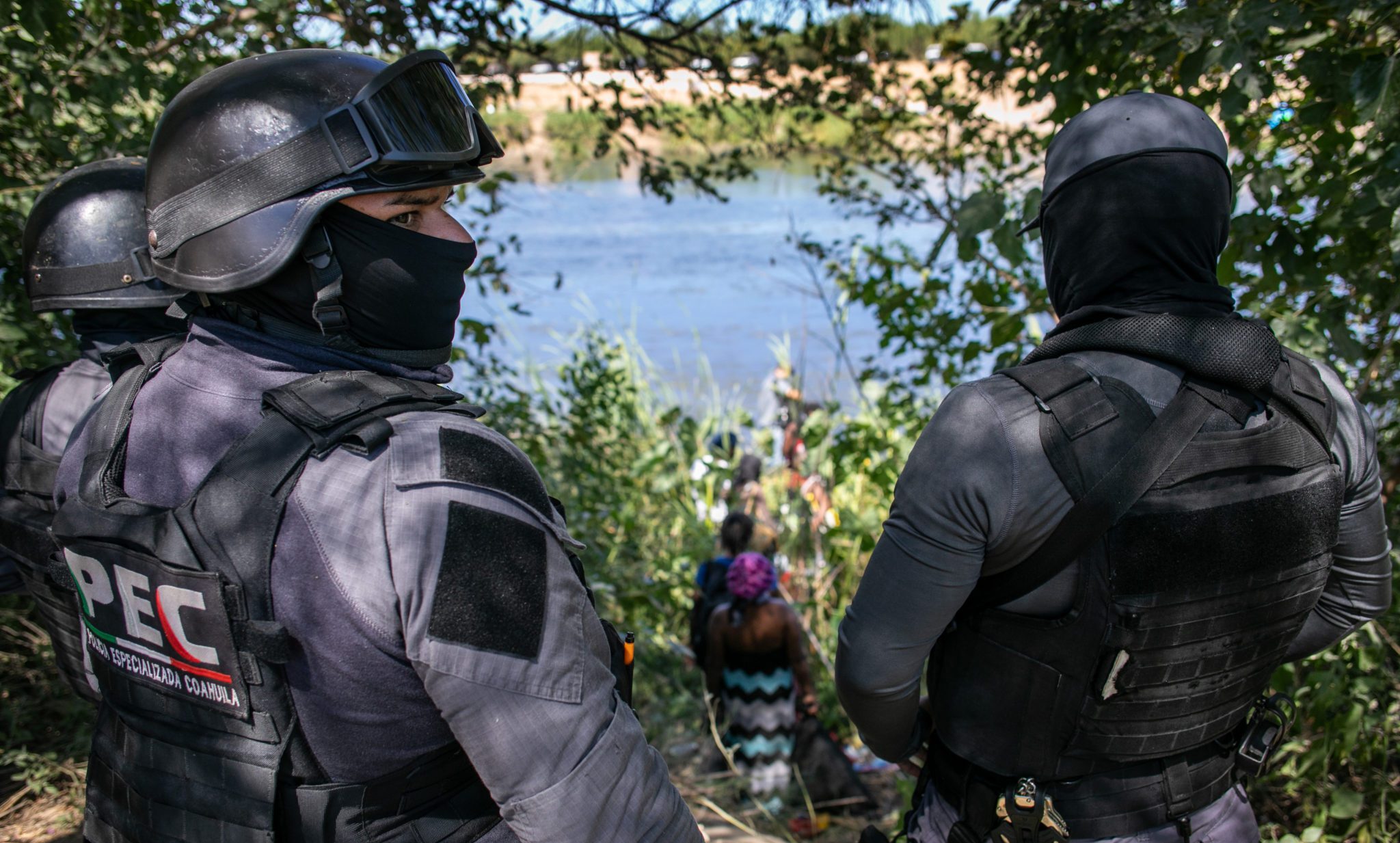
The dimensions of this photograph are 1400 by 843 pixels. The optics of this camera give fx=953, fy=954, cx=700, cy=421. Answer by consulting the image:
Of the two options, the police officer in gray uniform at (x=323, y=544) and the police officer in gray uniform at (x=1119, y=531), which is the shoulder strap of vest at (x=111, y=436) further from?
the police officer in gray uniform at (x=1119, y=531)

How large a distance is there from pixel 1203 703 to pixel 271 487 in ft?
4.44

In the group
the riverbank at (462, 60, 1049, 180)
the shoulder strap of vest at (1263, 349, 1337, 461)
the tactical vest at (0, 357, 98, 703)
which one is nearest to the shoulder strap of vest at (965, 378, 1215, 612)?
the shoulder strap of vest at (1263, 349, 1337, 461)

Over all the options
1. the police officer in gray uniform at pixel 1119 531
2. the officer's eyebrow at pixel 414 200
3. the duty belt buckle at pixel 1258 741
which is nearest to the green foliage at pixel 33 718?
the officer's eyebrow at pixel 414 200

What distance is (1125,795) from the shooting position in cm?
147

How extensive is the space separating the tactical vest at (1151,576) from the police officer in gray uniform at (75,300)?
1.80 m

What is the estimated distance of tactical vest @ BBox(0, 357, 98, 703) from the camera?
1.77m

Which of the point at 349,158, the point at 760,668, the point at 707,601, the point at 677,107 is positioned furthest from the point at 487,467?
the point at 677,107

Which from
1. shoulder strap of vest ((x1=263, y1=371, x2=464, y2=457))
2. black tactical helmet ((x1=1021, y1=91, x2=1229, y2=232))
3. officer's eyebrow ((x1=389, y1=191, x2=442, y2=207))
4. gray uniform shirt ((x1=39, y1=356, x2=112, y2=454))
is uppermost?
black tactical helmet ((x1=1021, y1=91, x2=1229, y2=232))

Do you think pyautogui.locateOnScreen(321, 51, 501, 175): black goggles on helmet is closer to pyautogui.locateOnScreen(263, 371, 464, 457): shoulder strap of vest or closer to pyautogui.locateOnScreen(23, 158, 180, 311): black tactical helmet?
pyautogui.locateOnScreen(263, 371, 464, 457): shoulder strap of vest

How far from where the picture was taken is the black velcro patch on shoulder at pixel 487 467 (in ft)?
3.39

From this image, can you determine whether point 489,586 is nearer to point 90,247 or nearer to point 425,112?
point 425,112

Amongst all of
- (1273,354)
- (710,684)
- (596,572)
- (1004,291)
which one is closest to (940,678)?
(1273,354)

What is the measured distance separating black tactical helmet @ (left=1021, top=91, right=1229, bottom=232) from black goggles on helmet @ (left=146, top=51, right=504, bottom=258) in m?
0.93

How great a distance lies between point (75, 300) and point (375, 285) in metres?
1.42
